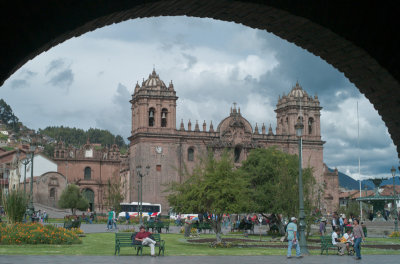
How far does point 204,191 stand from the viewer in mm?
21859

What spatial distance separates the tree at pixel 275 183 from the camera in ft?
83.1

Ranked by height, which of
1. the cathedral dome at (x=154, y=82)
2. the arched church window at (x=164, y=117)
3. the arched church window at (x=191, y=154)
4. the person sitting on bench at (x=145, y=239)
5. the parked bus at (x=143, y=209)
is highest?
the cathedral dome at (x=154, y=82)

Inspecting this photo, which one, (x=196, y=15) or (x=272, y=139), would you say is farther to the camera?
(x=272, y=139)

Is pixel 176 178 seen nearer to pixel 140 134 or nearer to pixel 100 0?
pixel 140 134

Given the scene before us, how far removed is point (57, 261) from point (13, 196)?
813 cm

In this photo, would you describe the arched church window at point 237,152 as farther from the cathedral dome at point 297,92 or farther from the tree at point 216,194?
the tree at point 216,194

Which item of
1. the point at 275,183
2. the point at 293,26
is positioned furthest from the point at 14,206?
the point at 293,26

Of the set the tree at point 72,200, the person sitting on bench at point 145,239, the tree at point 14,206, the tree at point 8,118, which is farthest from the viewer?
the tree at point 8,118

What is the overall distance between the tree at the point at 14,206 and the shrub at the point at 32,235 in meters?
0.83

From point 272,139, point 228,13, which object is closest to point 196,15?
point 228,13

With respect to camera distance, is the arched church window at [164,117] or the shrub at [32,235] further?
the arched church window at [164,117]

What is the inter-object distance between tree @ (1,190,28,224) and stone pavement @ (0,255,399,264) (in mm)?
6577

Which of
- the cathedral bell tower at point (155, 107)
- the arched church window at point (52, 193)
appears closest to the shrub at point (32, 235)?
the cathedral bell tower at point (155, 107)

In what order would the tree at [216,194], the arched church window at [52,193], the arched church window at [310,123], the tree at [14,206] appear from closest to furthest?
the tree at [14,206] → the tree at [216,194] → the arched church window at [52,193] → the arched church window at [310,123]
